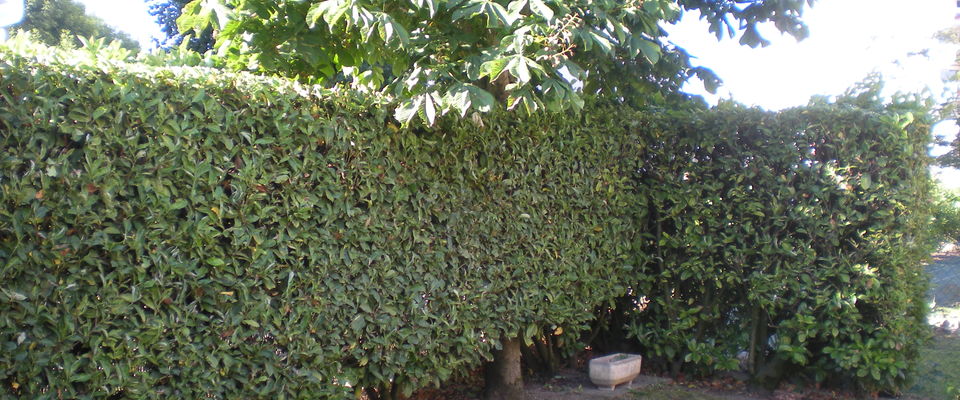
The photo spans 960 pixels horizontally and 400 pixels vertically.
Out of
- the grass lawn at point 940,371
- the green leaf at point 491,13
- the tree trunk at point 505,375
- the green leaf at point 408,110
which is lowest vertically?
the tree trunk at point 505,375

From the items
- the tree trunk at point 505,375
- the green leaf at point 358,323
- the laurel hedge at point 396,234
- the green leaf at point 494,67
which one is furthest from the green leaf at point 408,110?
the tree trunk at point 505,375

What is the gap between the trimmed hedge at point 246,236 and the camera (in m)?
2.53

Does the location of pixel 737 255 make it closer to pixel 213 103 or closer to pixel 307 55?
pixel 307 55

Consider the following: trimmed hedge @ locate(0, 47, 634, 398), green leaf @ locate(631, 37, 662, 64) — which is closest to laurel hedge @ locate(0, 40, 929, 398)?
trimmed hedge @ locate(0, 47, 634, 398)

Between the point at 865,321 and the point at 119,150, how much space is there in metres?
5.33

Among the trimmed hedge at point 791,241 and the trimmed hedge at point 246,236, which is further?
the trimmed hedge at point 791,241

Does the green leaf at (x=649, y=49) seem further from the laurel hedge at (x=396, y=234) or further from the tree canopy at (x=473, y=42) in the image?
the laurel hedge at (x=396, y=234)

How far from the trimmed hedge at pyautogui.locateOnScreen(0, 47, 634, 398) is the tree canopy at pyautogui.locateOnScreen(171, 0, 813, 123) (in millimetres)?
459

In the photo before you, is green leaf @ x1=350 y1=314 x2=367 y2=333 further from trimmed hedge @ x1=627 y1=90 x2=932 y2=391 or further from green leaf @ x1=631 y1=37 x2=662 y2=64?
trimmed hedge @ x1=627 y1=90 x2=932 y2=391

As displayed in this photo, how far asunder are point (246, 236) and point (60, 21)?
1912 cm

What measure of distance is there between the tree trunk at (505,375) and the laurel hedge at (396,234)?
31 cm

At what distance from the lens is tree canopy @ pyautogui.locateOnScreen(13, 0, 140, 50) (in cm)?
1702

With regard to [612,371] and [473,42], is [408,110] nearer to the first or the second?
[473,42]

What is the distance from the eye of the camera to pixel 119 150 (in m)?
2.72
